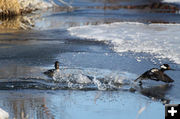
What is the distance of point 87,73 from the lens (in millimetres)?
9297

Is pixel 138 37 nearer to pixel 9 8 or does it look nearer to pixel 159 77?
pixel 159 77

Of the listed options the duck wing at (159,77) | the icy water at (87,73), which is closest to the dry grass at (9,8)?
the icy water at (87,73)

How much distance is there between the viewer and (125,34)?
642 inches

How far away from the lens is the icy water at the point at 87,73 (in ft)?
21.5

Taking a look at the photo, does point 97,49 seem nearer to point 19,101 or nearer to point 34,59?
point 34,59

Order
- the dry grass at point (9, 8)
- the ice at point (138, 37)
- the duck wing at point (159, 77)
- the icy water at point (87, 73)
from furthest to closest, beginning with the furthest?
1. the dry grass at point (9, 8)
2. the ice at point (138, 37)
3. the duck wing at point (159, 77)
4. the icy water at point (87, 73)

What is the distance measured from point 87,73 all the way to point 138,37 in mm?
6571

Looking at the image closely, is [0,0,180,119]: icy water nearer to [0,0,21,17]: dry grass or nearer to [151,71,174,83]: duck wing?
[151,71,174,83]: duck wing

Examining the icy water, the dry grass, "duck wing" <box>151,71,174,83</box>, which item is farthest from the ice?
the dry grass

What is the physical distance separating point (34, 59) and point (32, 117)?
550 cm

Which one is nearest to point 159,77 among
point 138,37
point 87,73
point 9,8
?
point 87,73

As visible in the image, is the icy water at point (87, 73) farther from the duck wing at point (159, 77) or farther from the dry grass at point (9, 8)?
the dry grass at point (9, 8)

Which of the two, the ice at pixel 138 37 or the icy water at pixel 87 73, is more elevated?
the ice at pixel 138 37

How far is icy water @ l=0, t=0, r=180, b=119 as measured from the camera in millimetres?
6566
